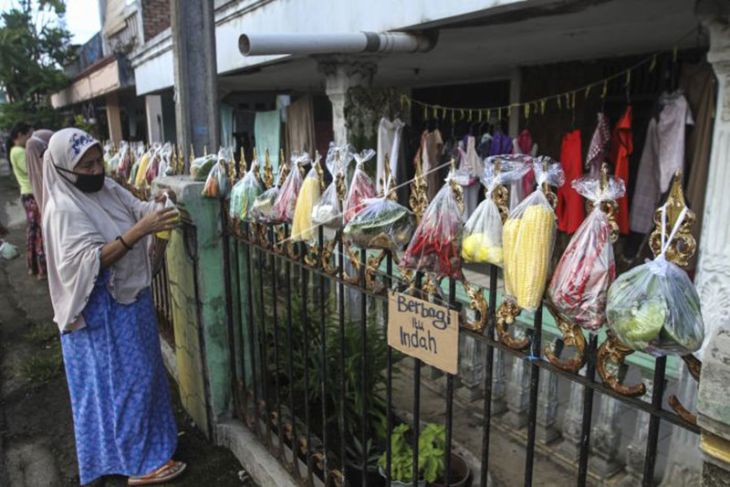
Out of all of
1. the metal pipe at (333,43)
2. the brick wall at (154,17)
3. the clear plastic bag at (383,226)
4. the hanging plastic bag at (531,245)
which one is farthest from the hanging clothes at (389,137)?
the brick wall at (154,17)

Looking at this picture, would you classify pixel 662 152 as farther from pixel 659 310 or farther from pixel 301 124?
pixel 301 124

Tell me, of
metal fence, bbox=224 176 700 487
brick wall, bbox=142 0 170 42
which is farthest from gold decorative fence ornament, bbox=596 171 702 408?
brick wall, bbox=142 0 170 42

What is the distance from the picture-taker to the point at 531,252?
1336mm

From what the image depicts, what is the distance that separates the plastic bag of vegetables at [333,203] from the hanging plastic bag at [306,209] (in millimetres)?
48

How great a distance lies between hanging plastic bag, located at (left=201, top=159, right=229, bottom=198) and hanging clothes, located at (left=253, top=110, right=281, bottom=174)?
6.35m

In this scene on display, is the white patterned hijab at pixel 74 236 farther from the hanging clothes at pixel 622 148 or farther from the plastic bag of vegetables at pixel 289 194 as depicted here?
the hanging clothes at pixel 622 148

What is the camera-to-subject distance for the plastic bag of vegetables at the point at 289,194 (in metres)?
2.30

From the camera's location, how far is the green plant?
7.84 feet

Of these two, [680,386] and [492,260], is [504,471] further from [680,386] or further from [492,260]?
[492,260]

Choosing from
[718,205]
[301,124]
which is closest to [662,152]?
[718,205]

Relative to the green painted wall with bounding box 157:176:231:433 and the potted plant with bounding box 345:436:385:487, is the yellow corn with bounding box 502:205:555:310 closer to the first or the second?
the potted plant with bounding box 345:436:385:487

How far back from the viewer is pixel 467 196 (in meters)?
6.56

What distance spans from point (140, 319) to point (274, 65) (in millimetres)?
4144

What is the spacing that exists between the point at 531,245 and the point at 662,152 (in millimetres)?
3867
